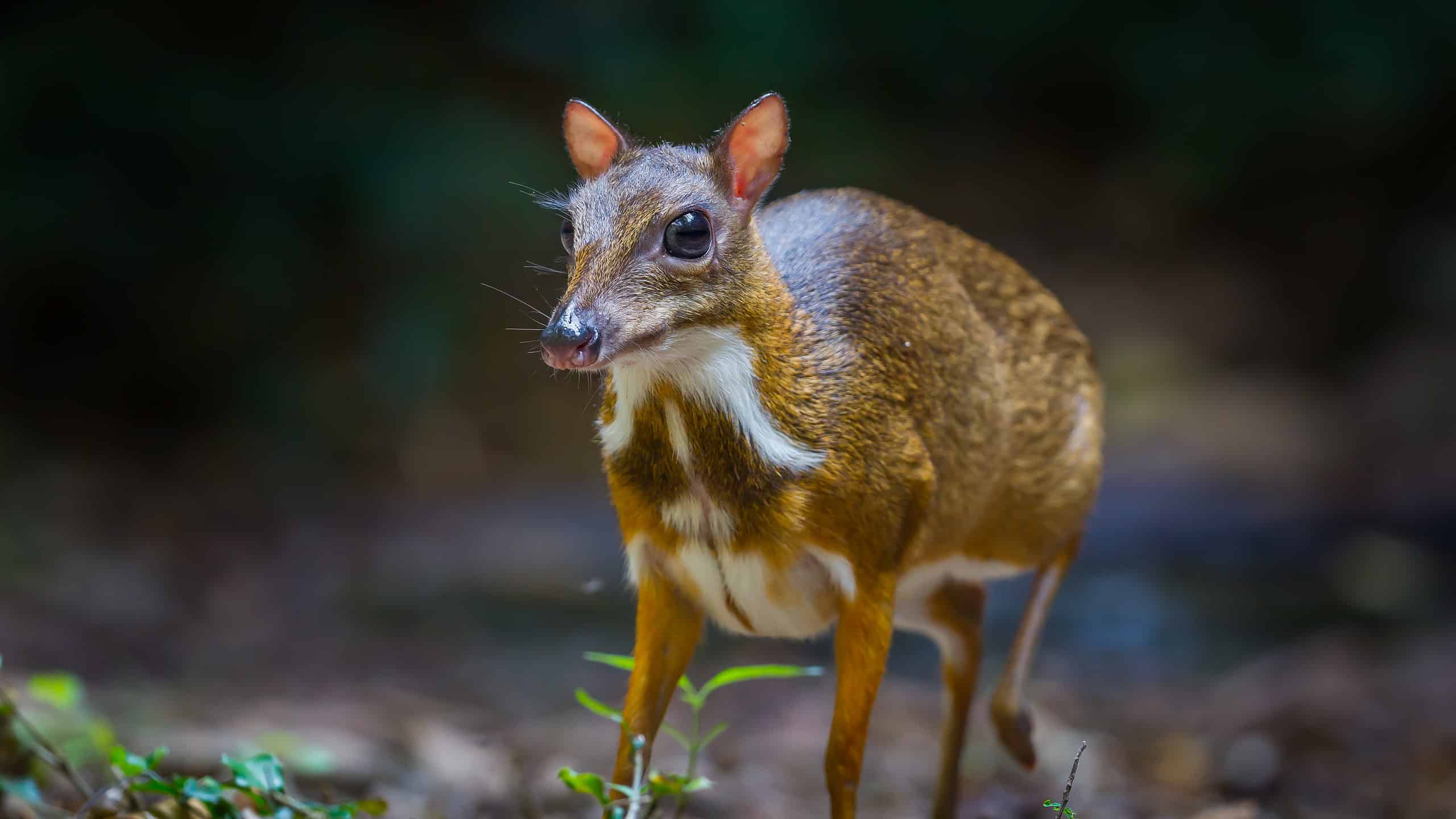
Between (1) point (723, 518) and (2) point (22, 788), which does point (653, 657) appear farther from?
(2) point (22, 788)

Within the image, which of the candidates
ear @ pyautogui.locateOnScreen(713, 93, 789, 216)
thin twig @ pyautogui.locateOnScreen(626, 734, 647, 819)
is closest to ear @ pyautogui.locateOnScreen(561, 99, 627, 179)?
ear @ pyautogui.locateOnScreen(713, 93, 789, 216)

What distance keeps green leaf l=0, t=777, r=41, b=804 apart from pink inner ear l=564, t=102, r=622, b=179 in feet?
7.71

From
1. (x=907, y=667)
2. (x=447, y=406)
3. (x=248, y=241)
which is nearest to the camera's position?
(x=907, y=667)

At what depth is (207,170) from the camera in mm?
10898

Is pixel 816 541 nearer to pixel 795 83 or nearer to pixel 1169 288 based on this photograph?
pixel 795 83

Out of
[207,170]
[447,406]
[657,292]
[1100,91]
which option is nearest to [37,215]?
[207,170]

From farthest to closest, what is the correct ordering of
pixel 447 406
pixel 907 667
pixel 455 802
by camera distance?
pixel 447 406
pixel 907 667
pixel 455 802

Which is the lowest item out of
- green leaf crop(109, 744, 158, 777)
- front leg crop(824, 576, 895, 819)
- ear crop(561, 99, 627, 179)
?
green leaf crop(109, 744, 158, 777)

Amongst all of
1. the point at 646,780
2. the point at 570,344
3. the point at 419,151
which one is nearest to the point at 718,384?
the point at 570,344

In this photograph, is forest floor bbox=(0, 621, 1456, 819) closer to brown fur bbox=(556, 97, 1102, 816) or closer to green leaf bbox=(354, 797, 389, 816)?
green leaf bbox=(354, 797, 389, 816)

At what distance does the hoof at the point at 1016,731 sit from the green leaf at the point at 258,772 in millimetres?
2637

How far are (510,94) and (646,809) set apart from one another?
31.3 ft

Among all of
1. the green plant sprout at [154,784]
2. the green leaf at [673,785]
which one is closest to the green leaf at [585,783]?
the green leaf at [673,785]

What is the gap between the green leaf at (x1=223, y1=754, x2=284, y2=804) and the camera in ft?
13.2
